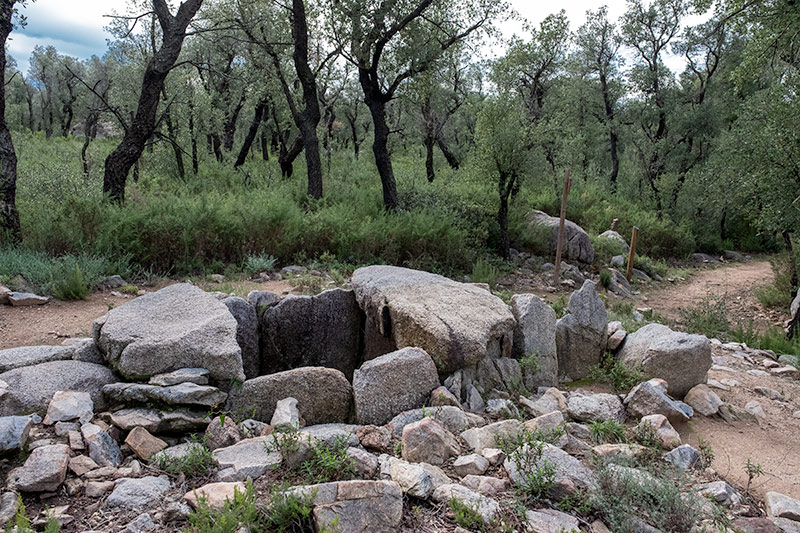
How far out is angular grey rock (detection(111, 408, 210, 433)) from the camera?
139 inches

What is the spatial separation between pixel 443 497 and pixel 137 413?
2.26 meters

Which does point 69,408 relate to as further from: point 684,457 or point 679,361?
point 679,361

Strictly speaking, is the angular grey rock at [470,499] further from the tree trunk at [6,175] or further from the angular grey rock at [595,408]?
the tree trunk at [6,175]

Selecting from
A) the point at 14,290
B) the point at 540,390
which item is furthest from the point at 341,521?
the point at 14,290

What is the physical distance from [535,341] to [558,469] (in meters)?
2.28

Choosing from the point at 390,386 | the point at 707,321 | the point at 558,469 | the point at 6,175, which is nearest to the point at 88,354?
the point at 390,386

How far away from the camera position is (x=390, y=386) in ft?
13.4

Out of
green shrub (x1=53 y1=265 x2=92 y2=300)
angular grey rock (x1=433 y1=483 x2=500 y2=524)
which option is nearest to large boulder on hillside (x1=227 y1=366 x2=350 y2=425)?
angular grey rock (x1=433 y1=483 x2=500 y2=524)

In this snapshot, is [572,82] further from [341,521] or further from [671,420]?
[341,521]

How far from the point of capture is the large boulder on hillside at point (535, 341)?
5.09 m

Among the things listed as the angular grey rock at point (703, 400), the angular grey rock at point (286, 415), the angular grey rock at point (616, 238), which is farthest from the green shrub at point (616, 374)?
the angular grey rock at point (616, 238)

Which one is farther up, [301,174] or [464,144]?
[464,144]

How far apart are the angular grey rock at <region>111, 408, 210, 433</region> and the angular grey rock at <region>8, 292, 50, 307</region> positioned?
3.46 m

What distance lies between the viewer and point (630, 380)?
16.6ft
